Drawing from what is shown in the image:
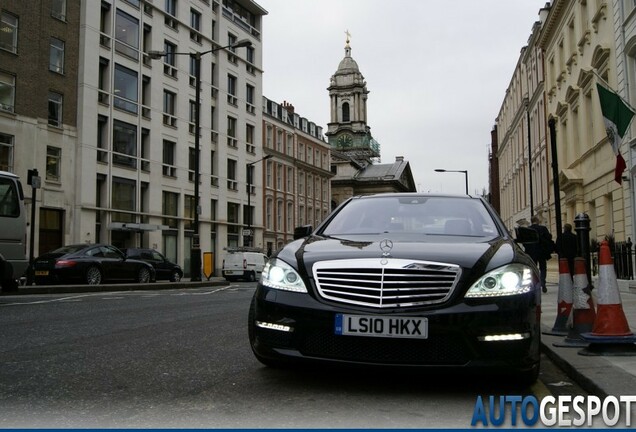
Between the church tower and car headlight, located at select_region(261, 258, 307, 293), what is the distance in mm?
99027

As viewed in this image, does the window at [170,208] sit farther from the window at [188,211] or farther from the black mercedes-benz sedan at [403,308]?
the black mercedes-benz sedan at [403,308]

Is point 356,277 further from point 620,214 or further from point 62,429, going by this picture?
point 620,214

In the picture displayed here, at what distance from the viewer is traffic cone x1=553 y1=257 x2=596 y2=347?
6.04 m

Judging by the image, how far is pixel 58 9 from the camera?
31.8m

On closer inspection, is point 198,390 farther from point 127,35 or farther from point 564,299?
point 127,35

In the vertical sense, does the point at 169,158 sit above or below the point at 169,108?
below

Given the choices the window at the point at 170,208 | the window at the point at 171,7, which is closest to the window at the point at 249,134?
the window at the point at 171,7

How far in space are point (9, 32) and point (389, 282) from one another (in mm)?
29910

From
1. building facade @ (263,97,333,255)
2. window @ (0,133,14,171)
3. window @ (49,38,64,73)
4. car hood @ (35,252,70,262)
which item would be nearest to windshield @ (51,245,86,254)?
car hood @ (35,252,70,262)

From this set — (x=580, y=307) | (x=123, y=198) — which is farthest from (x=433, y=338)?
(x=123, y=198)

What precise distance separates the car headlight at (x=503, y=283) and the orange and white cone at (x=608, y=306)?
1.66 meters

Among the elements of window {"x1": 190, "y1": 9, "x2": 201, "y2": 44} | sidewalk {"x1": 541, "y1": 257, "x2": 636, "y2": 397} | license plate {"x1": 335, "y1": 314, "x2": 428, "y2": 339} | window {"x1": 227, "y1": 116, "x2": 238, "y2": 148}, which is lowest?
sidewalk {"x1": 541, "y1": 257, "x2": 636, "y2": 397}

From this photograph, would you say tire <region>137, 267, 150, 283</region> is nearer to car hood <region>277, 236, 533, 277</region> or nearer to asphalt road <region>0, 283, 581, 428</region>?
asphalt road <region>0, 283, 581, 428</region>

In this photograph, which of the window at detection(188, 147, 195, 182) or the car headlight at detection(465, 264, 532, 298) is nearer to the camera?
the car headlight at detection(465, 264, 532, 298)
